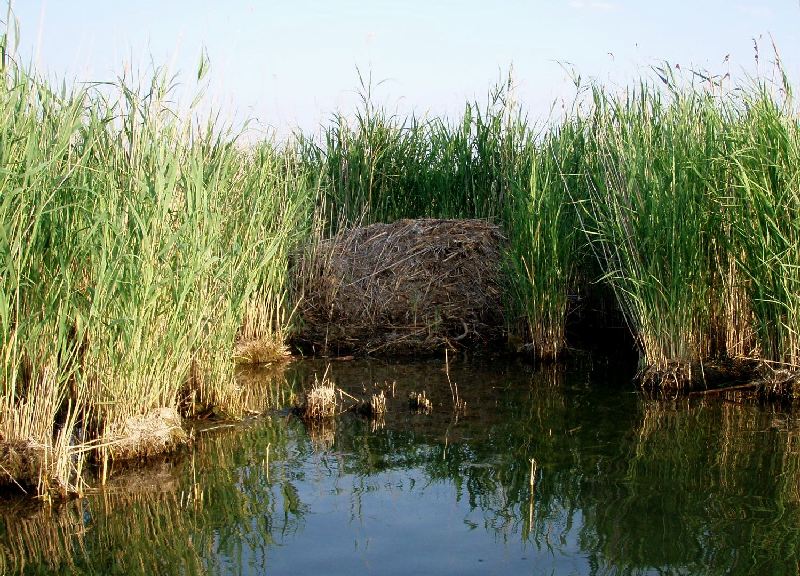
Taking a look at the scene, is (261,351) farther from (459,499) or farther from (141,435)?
(459,499)

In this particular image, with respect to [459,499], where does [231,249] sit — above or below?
above

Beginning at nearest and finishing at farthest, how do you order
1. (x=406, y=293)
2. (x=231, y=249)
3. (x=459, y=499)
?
(x=459, y=499) < (x=231, y=249) < (x=406, y=293)

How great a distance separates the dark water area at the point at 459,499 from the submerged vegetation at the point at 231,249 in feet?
1.47

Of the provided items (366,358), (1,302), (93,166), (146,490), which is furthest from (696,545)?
(366,358)

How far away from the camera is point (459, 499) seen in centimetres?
454

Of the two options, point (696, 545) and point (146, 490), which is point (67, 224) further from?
point (696, 545)

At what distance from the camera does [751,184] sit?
602 cm

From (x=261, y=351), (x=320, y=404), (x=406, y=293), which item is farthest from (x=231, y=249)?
(x=406, y=293)

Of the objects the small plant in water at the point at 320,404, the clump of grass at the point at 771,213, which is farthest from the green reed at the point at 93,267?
the clump of grass at the point at 771,213

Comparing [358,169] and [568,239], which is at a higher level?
[358,169]

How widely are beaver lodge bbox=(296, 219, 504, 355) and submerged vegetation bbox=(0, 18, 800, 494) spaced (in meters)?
0.28

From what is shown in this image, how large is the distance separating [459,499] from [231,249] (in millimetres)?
2421

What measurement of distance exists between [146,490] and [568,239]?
14.6 feet

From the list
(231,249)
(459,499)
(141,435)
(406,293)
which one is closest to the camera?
(459,499)
